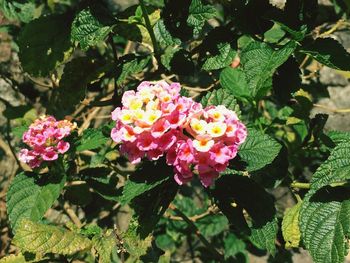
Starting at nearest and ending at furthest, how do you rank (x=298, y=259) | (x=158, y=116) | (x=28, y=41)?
(x=158, y=116) → (x=28, y=41) → (x=298, y=259)

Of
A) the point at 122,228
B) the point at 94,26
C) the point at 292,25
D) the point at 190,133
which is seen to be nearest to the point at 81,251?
the point at 190,133

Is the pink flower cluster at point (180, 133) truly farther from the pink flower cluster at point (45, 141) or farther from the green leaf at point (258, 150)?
the pink flower cluster at point (45, 141)

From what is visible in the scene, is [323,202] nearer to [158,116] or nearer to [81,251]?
[158,116]

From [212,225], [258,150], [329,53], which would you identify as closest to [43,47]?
[258,150]

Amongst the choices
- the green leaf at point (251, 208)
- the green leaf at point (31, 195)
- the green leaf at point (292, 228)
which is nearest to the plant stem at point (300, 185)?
the green leaf at point (292, 228)

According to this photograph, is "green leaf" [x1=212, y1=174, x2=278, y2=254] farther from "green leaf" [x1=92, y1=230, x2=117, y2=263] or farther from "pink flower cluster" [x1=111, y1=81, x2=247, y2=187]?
"green leaf" [x1=92, y1=230, x2=117, y2=263]
